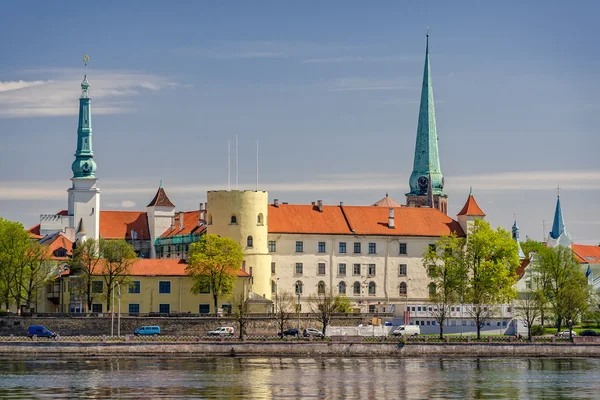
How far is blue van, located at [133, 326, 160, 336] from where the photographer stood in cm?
12975

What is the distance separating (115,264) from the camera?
456 ft

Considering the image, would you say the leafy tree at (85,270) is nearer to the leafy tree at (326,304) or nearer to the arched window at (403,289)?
the leafy tree at (326,304)

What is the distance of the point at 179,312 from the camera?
139875 millimetres

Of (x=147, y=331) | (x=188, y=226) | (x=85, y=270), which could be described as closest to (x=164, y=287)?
(x=85, y=270)

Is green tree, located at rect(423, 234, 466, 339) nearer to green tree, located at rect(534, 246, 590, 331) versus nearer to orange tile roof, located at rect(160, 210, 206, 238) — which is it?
green tree, located at rect(534, 246, 590, 331)

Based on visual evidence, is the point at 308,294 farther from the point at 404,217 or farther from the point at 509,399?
the point at 509,399

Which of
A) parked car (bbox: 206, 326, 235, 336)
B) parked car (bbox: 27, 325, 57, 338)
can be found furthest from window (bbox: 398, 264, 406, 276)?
parked car (bbox: 27, 325, 57, 338)

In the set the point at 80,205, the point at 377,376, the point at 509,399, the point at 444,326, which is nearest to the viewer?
the point at 509,399

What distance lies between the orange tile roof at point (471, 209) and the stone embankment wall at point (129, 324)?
103 ft

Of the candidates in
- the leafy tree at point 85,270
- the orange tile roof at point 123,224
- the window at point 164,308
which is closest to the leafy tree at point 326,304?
the window at point 164,308

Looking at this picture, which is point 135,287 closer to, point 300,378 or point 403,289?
point 403,289

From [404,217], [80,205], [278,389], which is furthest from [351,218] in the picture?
[278,389]

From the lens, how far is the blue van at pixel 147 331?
12975 centimetres

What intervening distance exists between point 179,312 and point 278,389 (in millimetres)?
48181
